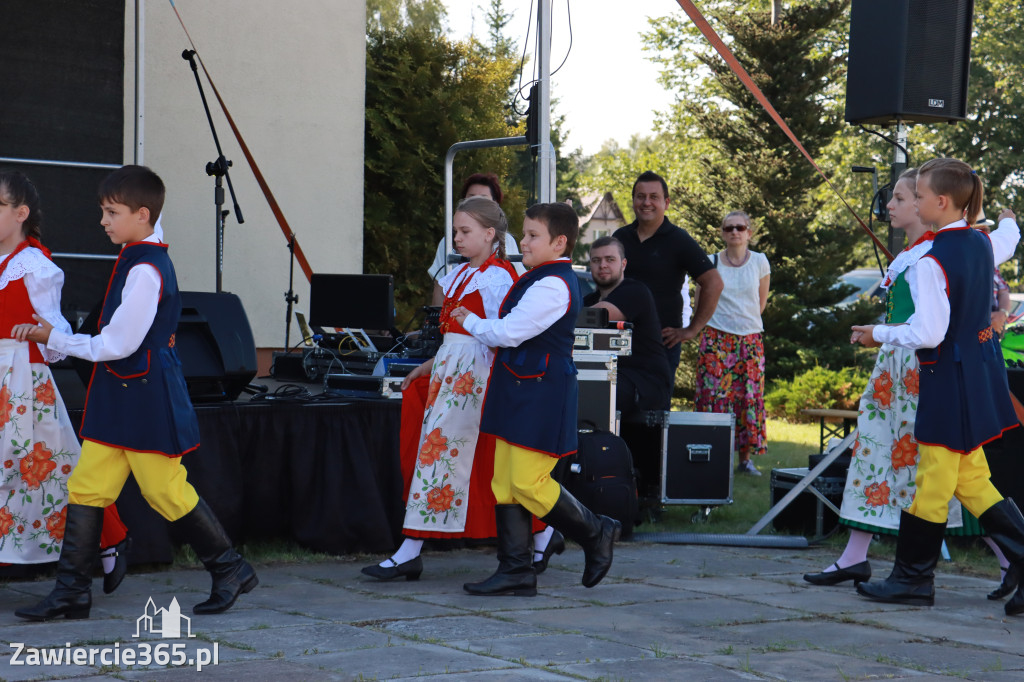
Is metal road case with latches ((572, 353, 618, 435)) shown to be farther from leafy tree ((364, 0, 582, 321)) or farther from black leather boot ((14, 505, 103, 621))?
leafy tree ((364, 0, 582, 321))

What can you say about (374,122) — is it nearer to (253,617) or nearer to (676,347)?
(676,347)

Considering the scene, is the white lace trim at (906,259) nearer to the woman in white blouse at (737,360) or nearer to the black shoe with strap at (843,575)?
the black shoe with strap at (843,575)

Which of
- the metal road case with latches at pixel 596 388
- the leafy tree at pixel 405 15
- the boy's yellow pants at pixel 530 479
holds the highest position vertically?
the leafy tree at pixel 405 15

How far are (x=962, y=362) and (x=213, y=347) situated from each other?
281 centimetres

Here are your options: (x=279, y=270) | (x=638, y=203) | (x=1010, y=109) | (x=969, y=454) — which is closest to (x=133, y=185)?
(x=969, y=454)

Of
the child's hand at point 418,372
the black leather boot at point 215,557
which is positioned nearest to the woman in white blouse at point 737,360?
the child's hand at point 418,372

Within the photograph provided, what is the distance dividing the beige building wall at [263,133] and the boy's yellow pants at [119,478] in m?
5.16

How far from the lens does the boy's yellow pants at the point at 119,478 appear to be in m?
3.70

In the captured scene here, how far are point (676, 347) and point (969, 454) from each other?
248cm

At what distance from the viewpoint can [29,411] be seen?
3.89m

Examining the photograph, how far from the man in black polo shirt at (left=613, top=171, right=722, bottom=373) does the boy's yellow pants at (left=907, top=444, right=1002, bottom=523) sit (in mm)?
2330

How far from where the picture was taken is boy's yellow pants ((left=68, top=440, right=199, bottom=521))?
3703 millimetres

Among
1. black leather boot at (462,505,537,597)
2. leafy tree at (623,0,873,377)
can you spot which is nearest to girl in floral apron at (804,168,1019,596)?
black leather boot at (462,505,537,597)

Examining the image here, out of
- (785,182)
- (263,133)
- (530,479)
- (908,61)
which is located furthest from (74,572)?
(785,182)
